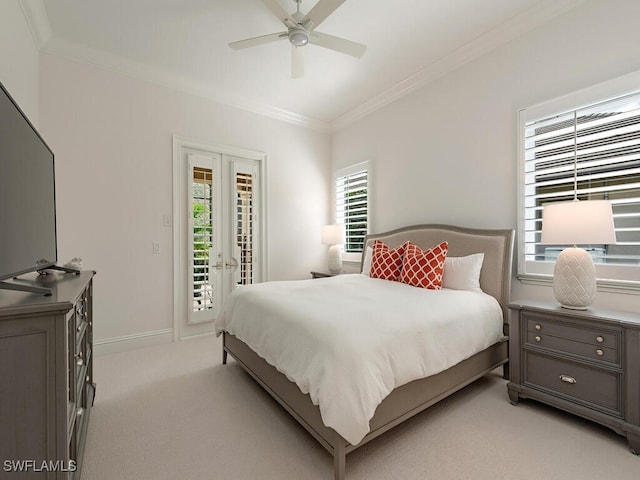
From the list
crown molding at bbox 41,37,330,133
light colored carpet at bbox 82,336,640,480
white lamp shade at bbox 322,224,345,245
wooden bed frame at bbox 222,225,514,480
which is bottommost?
light colored carpet at bbox 82,336,640,480

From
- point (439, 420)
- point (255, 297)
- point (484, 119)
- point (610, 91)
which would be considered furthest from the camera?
point (484, 119)

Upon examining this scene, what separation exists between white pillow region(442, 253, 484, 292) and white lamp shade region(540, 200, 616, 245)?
2.33 ft

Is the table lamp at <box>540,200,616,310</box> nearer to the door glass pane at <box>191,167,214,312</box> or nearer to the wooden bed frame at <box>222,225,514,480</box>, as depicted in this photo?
the wooden bed frame at <box>222,225,514,480</box>

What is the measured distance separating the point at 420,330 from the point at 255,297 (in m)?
1.24

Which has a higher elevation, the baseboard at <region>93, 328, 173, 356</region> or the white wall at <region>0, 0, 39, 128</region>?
the white wall at <region>0, 0, 39, 128</region>

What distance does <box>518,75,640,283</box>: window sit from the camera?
210 centimetres

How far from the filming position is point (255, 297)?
2334 mm

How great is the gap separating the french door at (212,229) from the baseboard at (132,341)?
0.15 metres

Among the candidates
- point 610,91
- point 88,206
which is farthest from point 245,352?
point 610,91

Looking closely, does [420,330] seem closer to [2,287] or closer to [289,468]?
[289,468]

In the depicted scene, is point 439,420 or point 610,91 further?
point 610,91

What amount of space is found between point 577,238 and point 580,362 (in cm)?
77

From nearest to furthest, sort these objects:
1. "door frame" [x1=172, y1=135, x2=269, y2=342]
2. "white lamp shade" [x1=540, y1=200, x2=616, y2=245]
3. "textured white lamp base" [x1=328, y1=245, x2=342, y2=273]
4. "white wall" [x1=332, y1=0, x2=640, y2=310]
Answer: "white lamp shade" [x1=540, y1=200, x2=616, y2=245] → "white wall" [x1=332, y1=0, x2=640, y2=310] → "door frame" [x1=172, y1=135, x2=269, y2=342] → "textured white lamp base" [x1=328, y1=245, x2=342, y2=273]

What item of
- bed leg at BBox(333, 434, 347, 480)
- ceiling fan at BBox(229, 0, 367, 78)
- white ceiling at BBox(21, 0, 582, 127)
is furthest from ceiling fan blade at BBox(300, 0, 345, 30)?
bed leg at BBox(333, 434, 347, 480)
